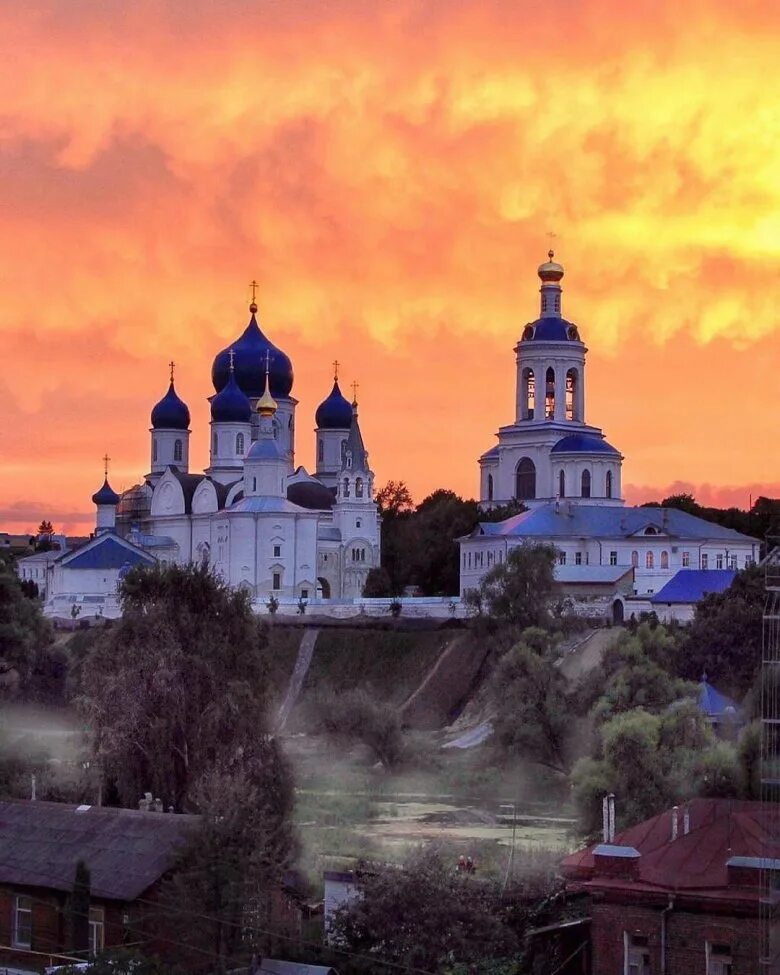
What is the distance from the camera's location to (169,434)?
3853 inches

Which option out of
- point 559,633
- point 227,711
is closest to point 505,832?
point 227,711

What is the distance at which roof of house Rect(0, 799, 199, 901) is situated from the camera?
24.5m

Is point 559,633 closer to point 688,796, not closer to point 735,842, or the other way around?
point 688,796

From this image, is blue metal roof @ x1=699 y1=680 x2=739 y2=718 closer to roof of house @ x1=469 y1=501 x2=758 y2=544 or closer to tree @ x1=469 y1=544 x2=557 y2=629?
tree @ x1=469 y1=544 x2=557 y2=629

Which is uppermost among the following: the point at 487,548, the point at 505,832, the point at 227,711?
the point at 487,548

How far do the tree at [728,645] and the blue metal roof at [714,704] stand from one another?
15.5ft

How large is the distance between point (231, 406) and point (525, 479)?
14.1m

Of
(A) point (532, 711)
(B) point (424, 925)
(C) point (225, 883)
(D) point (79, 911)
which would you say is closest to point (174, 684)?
(D) point (79, 911)

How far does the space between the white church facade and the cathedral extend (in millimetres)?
6368

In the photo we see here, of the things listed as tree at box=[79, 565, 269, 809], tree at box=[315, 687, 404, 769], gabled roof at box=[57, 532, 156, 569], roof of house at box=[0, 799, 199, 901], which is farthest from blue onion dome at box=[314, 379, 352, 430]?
roof of house at box=[0, 799, 199, 901]

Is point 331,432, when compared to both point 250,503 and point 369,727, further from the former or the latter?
point 369,727

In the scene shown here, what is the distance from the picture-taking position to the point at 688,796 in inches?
1256

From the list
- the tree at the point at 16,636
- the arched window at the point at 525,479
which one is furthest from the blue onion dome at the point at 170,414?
the tree at the point at 16,636

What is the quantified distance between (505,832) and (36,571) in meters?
64.9
